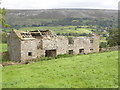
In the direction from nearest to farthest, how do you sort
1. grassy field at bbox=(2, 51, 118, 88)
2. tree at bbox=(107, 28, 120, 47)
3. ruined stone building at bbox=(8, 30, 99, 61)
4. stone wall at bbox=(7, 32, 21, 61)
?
grassy field at bbox=(2, 51, 118, 88) → ruined stone building at bbox=(8, 30, 99, 61) → stone wall at bbox=(7, 32, 21, 61) → tree at bbox=(107, 28, 120, 47)

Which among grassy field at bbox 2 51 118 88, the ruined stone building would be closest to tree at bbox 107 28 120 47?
the ruined stone building

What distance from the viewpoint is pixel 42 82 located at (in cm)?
2016

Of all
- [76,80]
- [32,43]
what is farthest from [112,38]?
[76,80]

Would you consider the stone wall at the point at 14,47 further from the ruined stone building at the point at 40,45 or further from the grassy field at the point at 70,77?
the grassy field at the point at 70,77

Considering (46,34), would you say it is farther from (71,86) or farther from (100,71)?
(71,86)

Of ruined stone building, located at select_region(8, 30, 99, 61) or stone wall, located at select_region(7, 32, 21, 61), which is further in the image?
stone wall, located at select_region(7, 32, 21, 61)

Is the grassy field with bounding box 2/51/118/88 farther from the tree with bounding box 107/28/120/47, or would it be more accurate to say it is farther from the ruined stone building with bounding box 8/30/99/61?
the tree with bounding box 107/28/120/47

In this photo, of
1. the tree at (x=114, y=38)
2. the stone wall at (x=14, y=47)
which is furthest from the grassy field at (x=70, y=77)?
the tree at (x=114, y=38)

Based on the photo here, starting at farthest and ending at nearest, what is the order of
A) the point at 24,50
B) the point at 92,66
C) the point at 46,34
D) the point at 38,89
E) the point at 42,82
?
the point at 46,34, the point at 24,50, the point at 92,66, the point at 42,82, the point at 38,89

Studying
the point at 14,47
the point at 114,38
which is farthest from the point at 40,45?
the point at 114,38

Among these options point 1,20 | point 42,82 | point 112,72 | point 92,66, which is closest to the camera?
point 42,82

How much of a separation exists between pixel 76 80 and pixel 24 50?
68.9 feet

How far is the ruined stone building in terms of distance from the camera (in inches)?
1575

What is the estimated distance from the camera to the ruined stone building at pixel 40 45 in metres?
40.0
